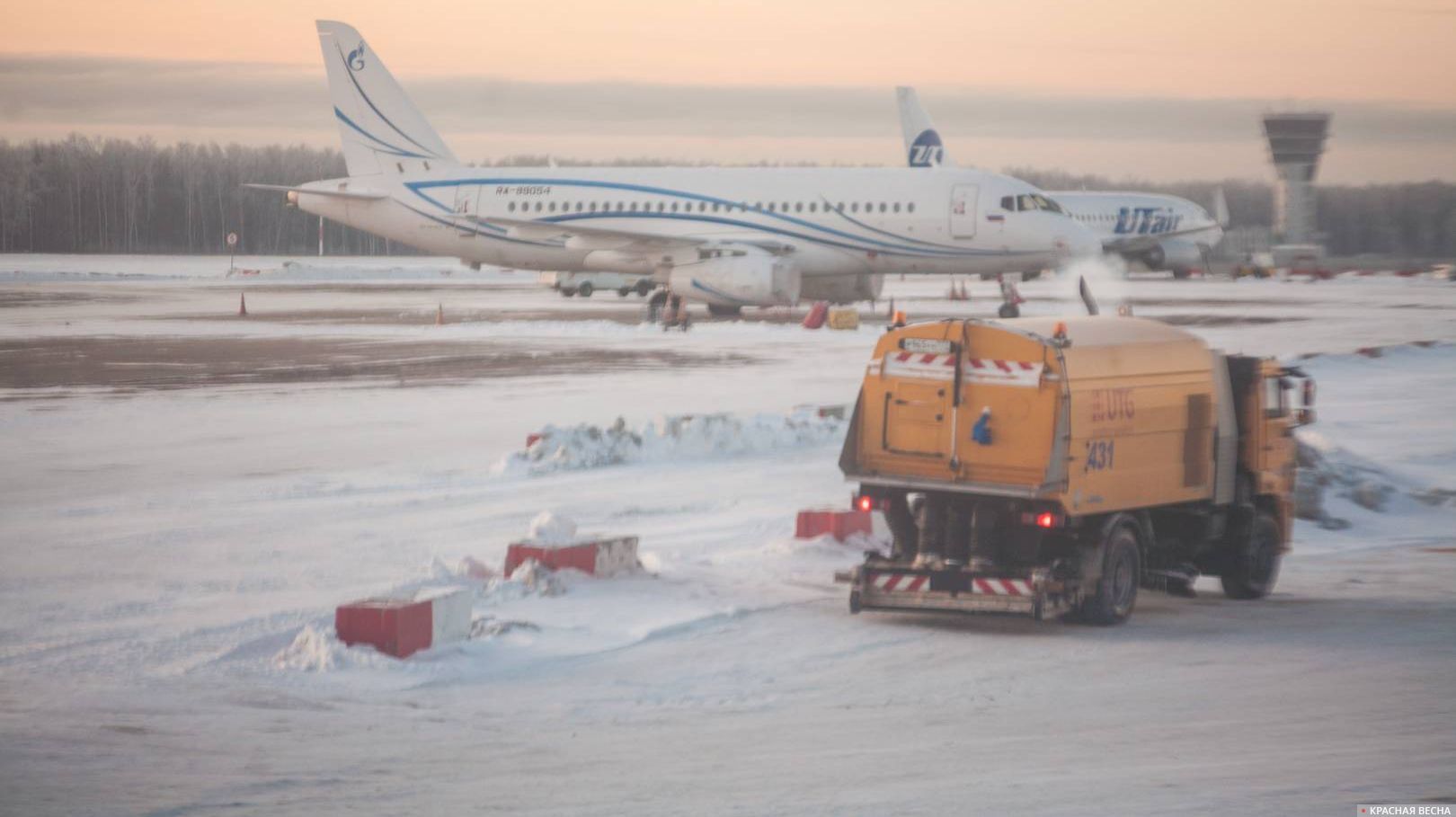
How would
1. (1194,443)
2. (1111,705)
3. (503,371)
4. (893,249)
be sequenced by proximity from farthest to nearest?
(893,249)
(503,371)
(1194,443)
(1111,705)

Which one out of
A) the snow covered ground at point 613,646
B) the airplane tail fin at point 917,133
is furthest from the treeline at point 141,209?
the snow covered ground at point 613,646

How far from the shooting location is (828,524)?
15.7 metres

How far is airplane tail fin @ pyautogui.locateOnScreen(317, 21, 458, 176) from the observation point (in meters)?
47.6

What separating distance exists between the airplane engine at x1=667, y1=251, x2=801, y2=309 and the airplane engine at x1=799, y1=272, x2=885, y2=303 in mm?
2632

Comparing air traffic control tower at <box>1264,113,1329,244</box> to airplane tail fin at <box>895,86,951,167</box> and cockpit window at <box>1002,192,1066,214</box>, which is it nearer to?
airplane tail fin at <box>895,86,951,167</box>

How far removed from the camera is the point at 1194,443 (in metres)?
13.5

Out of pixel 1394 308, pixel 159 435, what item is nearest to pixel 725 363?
pixel 159 435

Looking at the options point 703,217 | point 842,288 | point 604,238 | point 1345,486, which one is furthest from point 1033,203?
point 1345,486

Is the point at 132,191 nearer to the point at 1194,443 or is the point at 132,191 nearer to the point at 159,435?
the point at 159,435

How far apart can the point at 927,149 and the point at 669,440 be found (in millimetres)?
63340

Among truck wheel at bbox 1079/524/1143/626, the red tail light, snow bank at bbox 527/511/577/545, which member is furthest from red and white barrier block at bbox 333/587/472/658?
truck wheel at bbox 1079/524/1143/626

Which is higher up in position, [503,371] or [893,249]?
[893,249]

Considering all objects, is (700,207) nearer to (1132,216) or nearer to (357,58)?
(357,58)

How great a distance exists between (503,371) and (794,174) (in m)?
16.4
